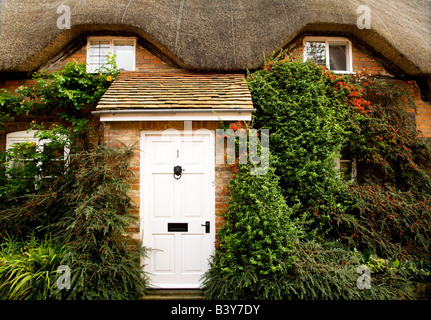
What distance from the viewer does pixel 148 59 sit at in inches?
220

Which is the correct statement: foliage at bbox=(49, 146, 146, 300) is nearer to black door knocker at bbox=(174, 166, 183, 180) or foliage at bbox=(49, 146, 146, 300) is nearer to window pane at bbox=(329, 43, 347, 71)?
black door knocker at bbox=(174, 166, 183, 180)

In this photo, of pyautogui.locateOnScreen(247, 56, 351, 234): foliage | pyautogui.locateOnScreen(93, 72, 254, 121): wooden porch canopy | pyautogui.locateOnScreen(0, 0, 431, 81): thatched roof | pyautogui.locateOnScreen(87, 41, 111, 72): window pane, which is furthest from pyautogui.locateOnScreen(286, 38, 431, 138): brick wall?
pyautogui.locateOnScreen(87, 41, 111, 72): window pane

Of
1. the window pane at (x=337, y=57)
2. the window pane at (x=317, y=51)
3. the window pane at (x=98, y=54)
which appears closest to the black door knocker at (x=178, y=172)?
the window pane at (x=98, y=54)

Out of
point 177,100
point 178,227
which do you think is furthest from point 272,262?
point 177,100

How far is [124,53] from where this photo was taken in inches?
223

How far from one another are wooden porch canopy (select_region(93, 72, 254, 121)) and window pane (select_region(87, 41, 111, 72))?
1.05 metres

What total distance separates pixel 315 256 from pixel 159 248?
2671mm

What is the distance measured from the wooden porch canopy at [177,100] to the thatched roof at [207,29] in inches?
27.0

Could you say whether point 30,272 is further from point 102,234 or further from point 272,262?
point 272,262

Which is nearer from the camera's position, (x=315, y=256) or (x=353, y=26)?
(x=315, y=256)

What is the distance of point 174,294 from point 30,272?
86.8 inches

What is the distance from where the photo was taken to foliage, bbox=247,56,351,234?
4457 mm
